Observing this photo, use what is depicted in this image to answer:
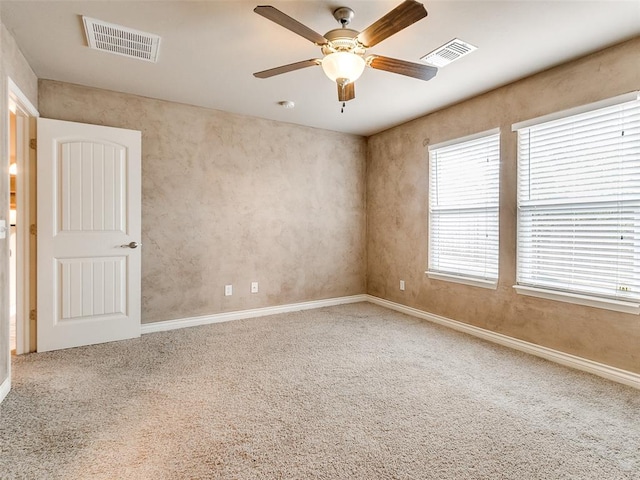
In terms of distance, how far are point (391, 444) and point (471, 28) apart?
2702 millimetres

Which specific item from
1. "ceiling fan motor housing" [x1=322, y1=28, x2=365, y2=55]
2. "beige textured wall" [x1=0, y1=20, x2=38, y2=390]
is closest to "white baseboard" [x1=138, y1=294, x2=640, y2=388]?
"beige textured wall" [x1=0, y1=20, x2=38, y2=390]

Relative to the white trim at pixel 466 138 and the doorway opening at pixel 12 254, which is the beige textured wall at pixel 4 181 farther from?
the white trim at pixel 466 138

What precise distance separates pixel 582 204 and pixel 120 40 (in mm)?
3850

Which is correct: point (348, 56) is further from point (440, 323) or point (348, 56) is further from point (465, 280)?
point (440, 323)

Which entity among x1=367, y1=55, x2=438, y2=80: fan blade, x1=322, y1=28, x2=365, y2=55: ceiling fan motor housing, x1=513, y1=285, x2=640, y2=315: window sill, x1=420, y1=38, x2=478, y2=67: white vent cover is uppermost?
x1=420, y1=38, x2=478, y2=67: white vent cover

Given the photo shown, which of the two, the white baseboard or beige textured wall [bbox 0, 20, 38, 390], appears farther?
the white baseboard

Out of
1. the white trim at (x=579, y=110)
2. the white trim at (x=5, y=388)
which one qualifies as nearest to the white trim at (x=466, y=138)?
the white trim at (x=579, y=110)

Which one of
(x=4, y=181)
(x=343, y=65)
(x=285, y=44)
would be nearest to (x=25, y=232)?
(x=4, y=181)

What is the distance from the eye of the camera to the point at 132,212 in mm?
3510

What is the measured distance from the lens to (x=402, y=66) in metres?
2.25

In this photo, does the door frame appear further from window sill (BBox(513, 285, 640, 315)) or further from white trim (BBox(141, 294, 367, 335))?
window sill (BBox(513, 285, 640, 315))

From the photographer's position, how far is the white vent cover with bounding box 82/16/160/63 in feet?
7.85

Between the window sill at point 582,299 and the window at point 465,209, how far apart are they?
37cm

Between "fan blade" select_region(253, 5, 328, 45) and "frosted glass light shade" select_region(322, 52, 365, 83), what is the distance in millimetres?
120
